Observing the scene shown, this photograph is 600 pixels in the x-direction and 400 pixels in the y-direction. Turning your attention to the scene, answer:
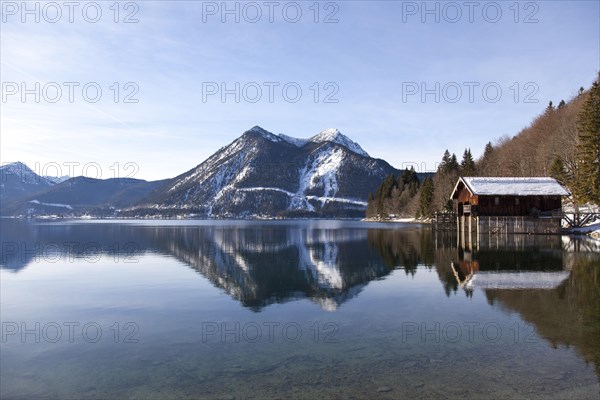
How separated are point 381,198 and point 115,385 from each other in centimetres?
15620

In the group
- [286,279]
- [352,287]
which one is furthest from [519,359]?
[286,279]

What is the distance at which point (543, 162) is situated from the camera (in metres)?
89.8

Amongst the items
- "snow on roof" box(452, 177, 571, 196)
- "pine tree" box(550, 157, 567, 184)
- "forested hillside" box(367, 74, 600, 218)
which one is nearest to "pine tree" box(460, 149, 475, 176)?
"forested hillside" box(367, 74, 600, 218)

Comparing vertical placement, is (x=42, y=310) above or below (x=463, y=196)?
below

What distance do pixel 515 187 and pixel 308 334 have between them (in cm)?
5636

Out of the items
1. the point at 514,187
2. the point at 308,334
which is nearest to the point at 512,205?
the point at 514,187

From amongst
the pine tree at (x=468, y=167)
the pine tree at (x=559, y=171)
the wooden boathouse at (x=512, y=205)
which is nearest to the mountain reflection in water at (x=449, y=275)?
the wooden boathouse at (x=512, y=205)

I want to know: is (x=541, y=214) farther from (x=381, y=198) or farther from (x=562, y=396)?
(x=381, y=198)

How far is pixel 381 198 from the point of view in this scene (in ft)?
534

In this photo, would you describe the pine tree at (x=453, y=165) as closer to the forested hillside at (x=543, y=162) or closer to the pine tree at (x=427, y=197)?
the forested hillside at (x=543, y=162)

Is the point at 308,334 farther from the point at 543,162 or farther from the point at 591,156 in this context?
the point at 543,162

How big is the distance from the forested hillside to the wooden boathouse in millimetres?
3500

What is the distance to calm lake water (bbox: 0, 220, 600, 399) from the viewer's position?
1018 cm

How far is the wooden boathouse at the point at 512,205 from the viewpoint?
6000 centimetres
